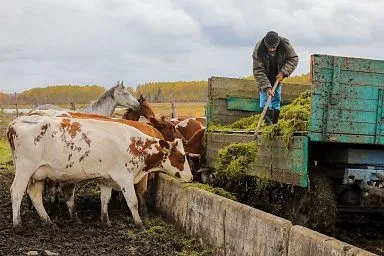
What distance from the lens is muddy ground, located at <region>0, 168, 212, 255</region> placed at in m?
7.37

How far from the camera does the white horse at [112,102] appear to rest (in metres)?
15.2

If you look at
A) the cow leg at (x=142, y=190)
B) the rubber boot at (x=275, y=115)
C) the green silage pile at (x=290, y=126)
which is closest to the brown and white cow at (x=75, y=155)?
the cow leg at (x=142, y=190)

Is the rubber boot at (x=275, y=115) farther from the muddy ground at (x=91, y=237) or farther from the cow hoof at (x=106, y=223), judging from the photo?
the cow hoof at (x=106, y=223)

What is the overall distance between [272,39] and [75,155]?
141 inches

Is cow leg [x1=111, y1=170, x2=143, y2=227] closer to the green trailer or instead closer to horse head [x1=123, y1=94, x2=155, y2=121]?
the green trailer

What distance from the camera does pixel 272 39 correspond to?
32.2ft

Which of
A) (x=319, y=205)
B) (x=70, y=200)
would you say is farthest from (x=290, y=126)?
(x=70, y=200)

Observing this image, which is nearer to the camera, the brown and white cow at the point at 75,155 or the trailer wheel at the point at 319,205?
the trailer wheel at the point at 319,205

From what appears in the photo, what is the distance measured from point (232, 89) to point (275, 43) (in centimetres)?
171

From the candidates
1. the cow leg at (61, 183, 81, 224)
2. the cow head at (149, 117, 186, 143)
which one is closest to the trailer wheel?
the cow leg at (61, 183, 81, 224)

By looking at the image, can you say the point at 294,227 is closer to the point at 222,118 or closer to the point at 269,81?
the point at 269,81

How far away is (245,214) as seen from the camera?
6.57 m

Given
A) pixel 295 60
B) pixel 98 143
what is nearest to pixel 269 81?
pixel 295 60

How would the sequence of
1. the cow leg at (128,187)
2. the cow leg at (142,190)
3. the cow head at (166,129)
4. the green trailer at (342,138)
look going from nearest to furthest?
the green trailer at (342,138) < the cow leg at (128,187) < the cow leg at (142,190) < the cow head at (166,129)
